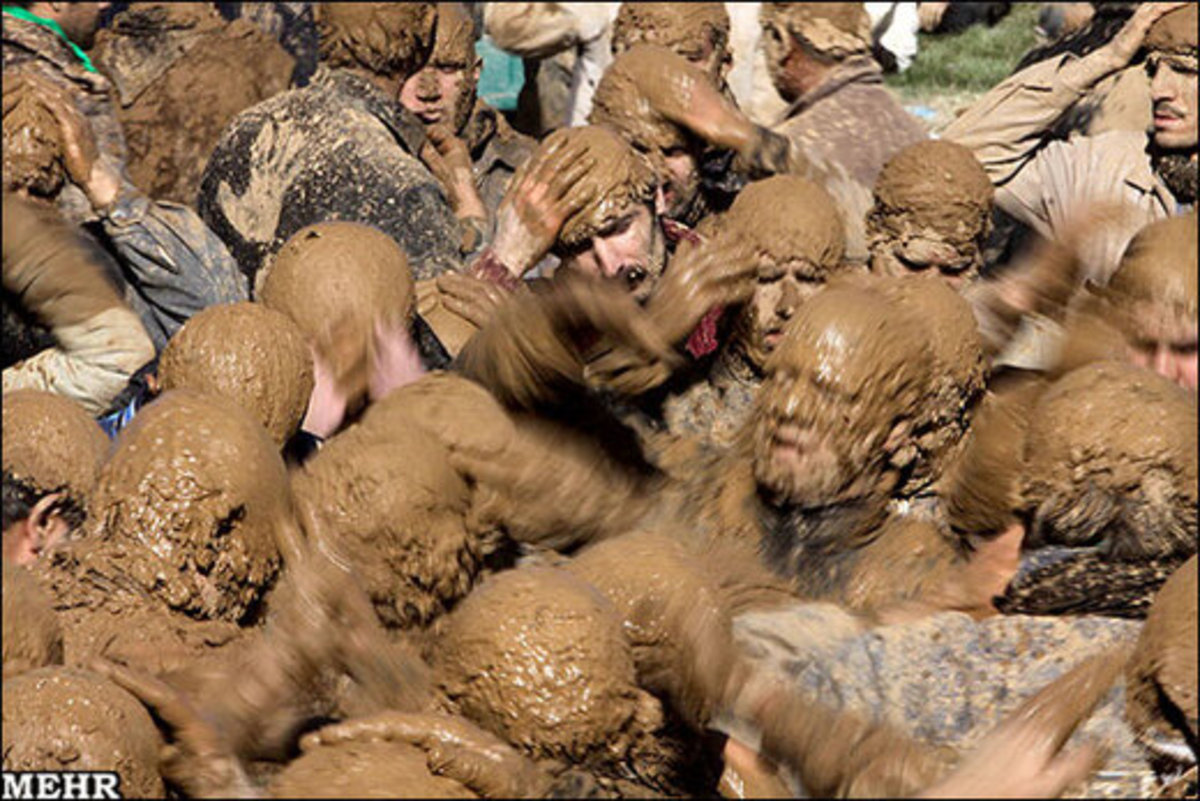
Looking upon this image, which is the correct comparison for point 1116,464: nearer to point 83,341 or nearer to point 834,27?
point 83,341

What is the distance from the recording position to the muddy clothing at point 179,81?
8.56 meters

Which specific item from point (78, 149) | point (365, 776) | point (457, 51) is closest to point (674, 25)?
point (457, 51)

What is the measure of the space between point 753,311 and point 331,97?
204 cm

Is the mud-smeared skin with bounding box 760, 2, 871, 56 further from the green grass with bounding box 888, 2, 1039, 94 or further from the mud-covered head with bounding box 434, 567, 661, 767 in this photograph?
the mud-covered head with bounding box 434, 567, 661, 767

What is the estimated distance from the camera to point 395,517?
433 centimetres

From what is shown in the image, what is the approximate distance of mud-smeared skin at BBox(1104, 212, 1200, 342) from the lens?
5.03m

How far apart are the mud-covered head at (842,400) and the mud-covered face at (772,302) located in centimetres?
77

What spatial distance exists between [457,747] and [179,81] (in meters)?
6.02

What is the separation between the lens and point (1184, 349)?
5078mm

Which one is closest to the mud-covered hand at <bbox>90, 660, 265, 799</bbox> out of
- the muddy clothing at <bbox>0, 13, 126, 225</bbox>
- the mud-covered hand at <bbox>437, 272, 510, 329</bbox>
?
the mud-covered hand at <bbox>437, 272, 510, 329</bbox>

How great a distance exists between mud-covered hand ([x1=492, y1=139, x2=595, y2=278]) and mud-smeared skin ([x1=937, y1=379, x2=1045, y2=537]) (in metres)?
1.38

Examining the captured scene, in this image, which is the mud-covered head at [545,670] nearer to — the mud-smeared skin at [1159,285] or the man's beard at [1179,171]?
the mud-smeared skin at [1159,285]

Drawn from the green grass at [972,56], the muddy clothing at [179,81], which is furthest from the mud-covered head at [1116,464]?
the green grass at [972,56]

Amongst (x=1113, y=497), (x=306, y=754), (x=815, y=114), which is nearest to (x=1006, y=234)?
(x=815, y=114)
